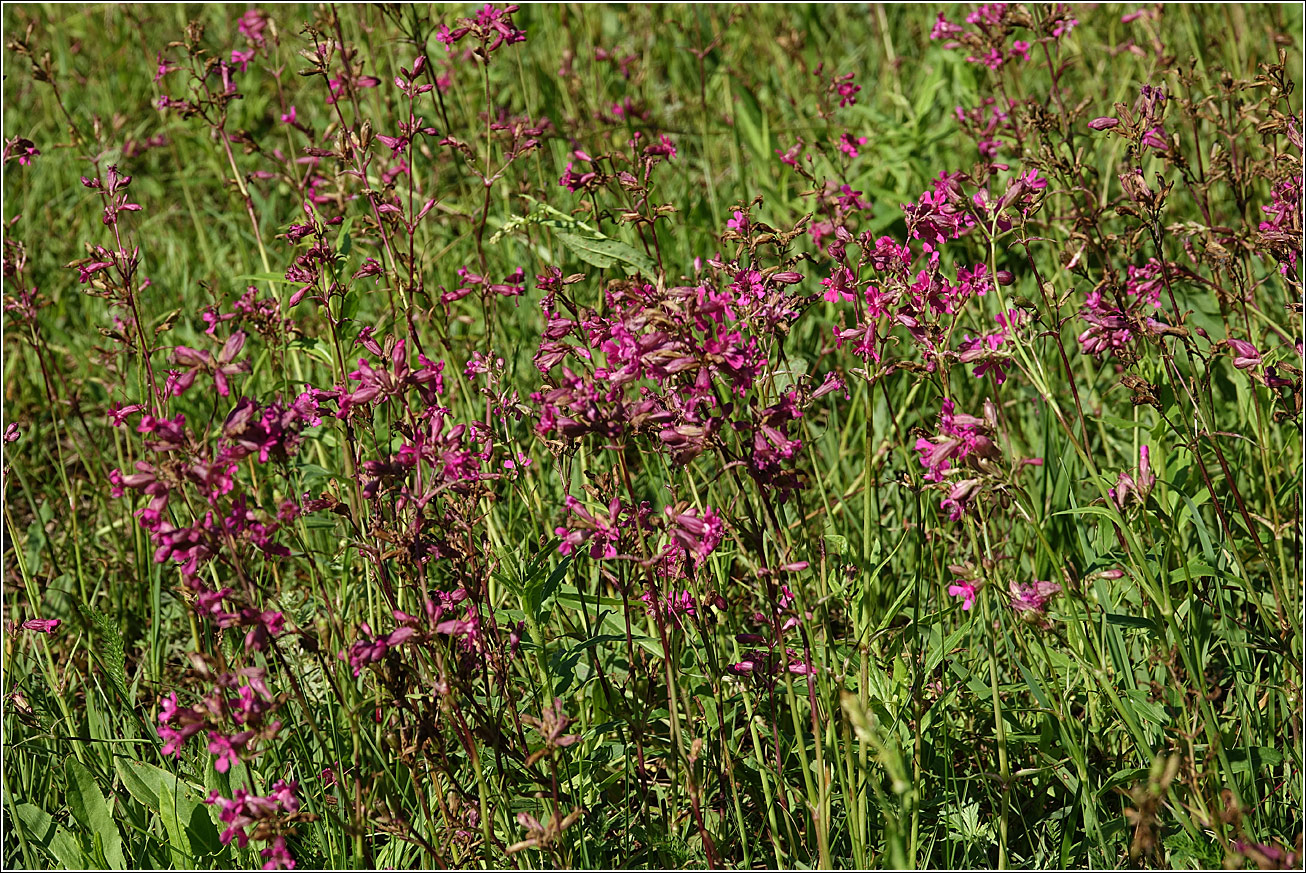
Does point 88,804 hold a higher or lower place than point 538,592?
lower

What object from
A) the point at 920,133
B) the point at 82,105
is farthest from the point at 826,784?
the point at 82,105

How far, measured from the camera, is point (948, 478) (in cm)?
212

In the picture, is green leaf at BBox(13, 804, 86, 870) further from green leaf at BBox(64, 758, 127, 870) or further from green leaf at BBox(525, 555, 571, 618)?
green leaf at BBox(525, 555, 571, 618)

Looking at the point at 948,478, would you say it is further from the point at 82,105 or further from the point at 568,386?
the point at 82,105

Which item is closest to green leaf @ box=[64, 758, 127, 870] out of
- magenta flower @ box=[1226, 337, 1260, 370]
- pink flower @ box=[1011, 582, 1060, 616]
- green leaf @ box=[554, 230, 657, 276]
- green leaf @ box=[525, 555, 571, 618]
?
green leaf @ box=[525, 555, 571, 618]

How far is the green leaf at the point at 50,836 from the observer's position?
7.26ft

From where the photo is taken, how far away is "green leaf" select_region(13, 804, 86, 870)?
87.1 inches

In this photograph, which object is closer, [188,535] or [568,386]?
[188,535]

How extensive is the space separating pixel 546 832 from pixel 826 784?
1.54 feet

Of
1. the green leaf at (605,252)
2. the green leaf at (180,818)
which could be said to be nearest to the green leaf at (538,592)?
the green leaf at (180,818)

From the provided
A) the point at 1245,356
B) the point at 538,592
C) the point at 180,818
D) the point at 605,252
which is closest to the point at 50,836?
the point at 180,818

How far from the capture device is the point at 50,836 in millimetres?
Answer: 2344

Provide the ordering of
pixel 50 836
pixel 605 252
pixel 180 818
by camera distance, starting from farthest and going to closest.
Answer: pixel 605 252, pixel 50 836, pixel 180 818

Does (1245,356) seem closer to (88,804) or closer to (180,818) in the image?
(180,818)
